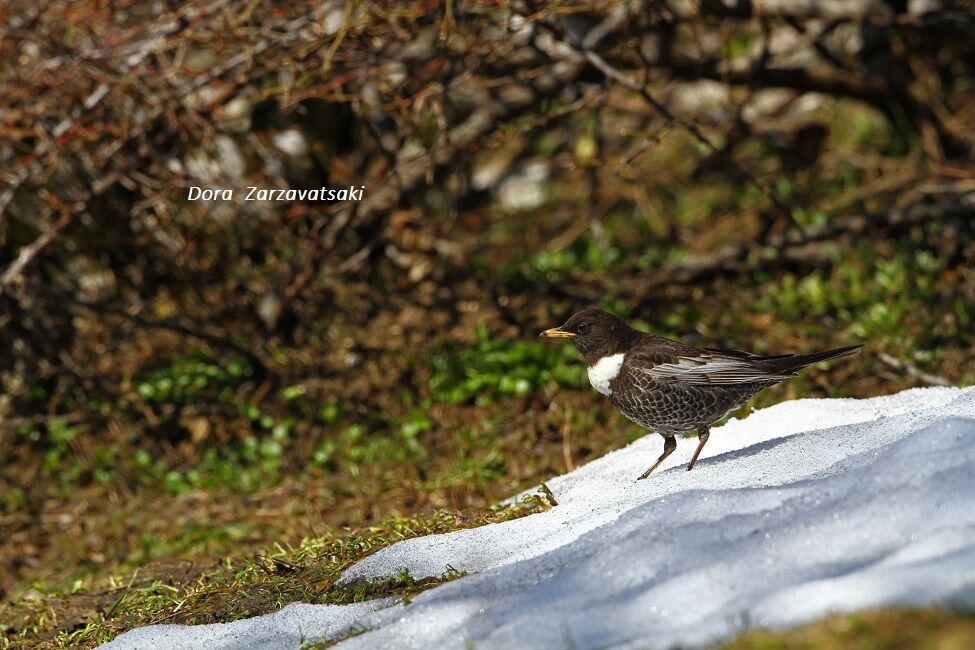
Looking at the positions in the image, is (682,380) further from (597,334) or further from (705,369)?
(597,334)

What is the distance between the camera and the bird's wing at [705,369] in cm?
462

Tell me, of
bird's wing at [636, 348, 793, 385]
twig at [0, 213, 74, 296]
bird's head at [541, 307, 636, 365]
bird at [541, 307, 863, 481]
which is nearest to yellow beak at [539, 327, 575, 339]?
bird's head at [541, 307, 636, 365]

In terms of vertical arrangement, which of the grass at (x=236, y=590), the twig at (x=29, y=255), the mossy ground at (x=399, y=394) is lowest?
the mossy ground at (x=399, y=394)

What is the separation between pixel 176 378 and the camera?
298 inches

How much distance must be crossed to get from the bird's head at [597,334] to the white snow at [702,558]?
82 cm

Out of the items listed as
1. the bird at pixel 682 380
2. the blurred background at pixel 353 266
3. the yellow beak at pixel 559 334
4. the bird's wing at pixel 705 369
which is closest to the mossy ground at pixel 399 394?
the blurred background at pixel 353 266

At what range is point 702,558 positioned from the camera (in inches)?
124

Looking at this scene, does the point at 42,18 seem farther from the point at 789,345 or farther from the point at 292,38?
the point at 789,345

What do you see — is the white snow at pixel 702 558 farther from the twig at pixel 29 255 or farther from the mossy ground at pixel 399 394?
the twig at pixel 29 255

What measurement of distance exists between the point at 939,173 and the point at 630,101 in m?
2.76

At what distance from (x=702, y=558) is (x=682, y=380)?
1.50m

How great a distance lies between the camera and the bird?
180 inches

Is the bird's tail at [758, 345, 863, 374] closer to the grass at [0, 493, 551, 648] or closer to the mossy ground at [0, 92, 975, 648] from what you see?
the grass at [0, 493, 551, 648]

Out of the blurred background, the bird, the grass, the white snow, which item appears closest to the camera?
the white snow
